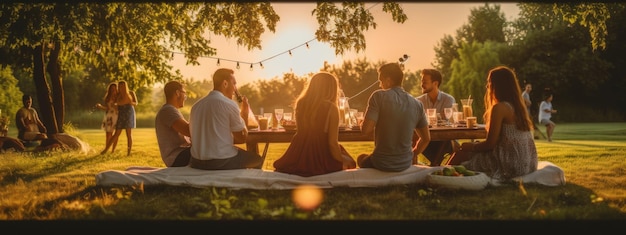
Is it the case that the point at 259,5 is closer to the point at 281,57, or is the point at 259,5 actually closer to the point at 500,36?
the point at 281,57

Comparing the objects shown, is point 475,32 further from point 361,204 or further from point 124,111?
point 361,204

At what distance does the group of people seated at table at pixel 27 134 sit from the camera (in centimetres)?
1240

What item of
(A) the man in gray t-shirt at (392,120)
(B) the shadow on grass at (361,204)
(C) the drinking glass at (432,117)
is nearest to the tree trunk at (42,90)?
(B) the shadow on grass at (361,204)

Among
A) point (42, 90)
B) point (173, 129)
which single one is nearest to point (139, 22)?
point (173, 129)

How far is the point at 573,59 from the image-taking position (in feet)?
125

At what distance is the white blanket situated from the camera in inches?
238

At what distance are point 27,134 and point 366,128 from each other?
33.7 feet

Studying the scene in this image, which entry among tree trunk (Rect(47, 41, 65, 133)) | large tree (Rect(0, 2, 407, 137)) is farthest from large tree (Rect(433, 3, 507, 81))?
large tree (Rect(0, 2, 407, 137))

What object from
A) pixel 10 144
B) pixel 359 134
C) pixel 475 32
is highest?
pixel 475 32

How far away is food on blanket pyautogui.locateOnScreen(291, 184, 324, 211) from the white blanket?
0.26ft

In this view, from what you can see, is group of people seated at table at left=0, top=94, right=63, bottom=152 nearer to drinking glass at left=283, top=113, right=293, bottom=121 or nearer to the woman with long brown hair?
drinking glass at left=283, top=113, right=293, bottom=121

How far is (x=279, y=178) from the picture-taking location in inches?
240

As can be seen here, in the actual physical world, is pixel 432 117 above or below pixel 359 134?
above

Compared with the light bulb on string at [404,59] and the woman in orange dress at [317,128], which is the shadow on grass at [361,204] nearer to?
the woman in orange dress at [317,128]
